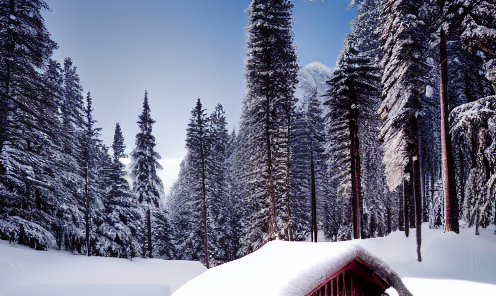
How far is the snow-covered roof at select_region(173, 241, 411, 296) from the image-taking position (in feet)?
9.03

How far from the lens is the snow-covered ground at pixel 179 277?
9414 millimetres

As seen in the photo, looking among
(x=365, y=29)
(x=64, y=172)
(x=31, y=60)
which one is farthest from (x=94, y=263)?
(x=365, y=29)

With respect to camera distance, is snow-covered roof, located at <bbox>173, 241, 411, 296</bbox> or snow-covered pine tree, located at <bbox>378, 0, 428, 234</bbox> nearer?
snow-covered roof, located at <bbox>173, 241, 411, 296</bbox>

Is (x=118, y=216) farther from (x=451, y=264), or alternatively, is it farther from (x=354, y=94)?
(x=451, y=264)

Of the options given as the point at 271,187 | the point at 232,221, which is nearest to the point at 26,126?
the point at 271,187

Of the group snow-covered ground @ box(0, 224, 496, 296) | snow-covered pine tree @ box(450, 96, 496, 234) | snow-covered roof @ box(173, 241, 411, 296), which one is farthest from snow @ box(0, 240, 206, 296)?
snow-covered pine tree @ box(450, 96, 496, 234)

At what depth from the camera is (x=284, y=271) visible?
298 centimetres

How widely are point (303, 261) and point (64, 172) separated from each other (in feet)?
60.6

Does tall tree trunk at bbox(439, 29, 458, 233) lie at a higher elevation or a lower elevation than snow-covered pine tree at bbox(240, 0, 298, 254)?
lower

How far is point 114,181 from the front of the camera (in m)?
23.1

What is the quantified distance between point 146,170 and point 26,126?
1259 centimetres

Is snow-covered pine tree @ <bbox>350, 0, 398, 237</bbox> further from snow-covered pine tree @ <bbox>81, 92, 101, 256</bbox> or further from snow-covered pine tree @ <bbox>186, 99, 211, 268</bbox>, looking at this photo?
snow-covered pine tree @ <bbox>81, 92, 101, 256</bbox>

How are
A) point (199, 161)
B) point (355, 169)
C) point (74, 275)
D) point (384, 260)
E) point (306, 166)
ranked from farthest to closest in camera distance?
point (306, 166), point (199, 161), point (355, 169), point (74, 275), point (384, 260)

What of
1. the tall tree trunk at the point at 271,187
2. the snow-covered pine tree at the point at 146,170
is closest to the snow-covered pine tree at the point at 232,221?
the snow-covered pine tree at the point at 146,170
